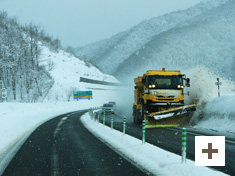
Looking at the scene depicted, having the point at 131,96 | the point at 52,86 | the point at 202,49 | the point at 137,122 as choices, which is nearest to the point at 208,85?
the point at 137,122

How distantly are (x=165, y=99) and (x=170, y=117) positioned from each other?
133 cm

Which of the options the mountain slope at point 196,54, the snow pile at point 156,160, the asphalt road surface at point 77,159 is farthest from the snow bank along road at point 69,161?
the mountain slope at point 196,54

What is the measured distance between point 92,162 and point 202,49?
587 ft

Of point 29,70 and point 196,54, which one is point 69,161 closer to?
point 29,70

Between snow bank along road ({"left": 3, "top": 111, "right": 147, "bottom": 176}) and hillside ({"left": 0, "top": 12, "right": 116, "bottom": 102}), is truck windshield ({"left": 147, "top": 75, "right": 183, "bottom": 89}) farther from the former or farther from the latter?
hillside ({"left": 0, "top": 12, "right": 116, "bottom": 102})

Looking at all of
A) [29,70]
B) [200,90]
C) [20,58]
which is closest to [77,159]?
[200,90]

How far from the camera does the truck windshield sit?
71.2 ft

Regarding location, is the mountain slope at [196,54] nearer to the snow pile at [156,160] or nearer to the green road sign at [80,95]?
the green road sign at [80,95]

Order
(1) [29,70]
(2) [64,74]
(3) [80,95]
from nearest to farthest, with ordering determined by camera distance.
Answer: (1) [29,70] → (3) [80,95] → (2) [64,74]

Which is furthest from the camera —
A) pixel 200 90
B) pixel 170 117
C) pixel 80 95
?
pixel 80 95

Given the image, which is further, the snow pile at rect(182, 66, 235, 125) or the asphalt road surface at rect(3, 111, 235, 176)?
the snow pile at rect(182, 66, 235, 125)

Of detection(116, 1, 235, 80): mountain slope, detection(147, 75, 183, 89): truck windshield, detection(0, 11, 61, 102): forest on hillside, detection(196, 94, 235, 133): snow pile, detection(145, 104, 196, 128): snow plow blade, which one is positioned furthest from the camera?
detection(116, 1, 235, 80): mountain slope

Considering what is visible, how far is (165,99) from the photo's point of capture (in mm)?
21578

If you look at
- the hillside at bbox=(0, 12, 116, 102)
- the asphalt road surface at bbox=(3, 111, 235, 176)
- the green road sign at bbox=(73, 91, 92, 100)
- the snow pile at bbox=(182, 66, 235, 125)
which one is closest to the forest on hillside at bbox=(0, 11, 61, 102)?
the hillside at bbox=(0, 12, 116, 102)
